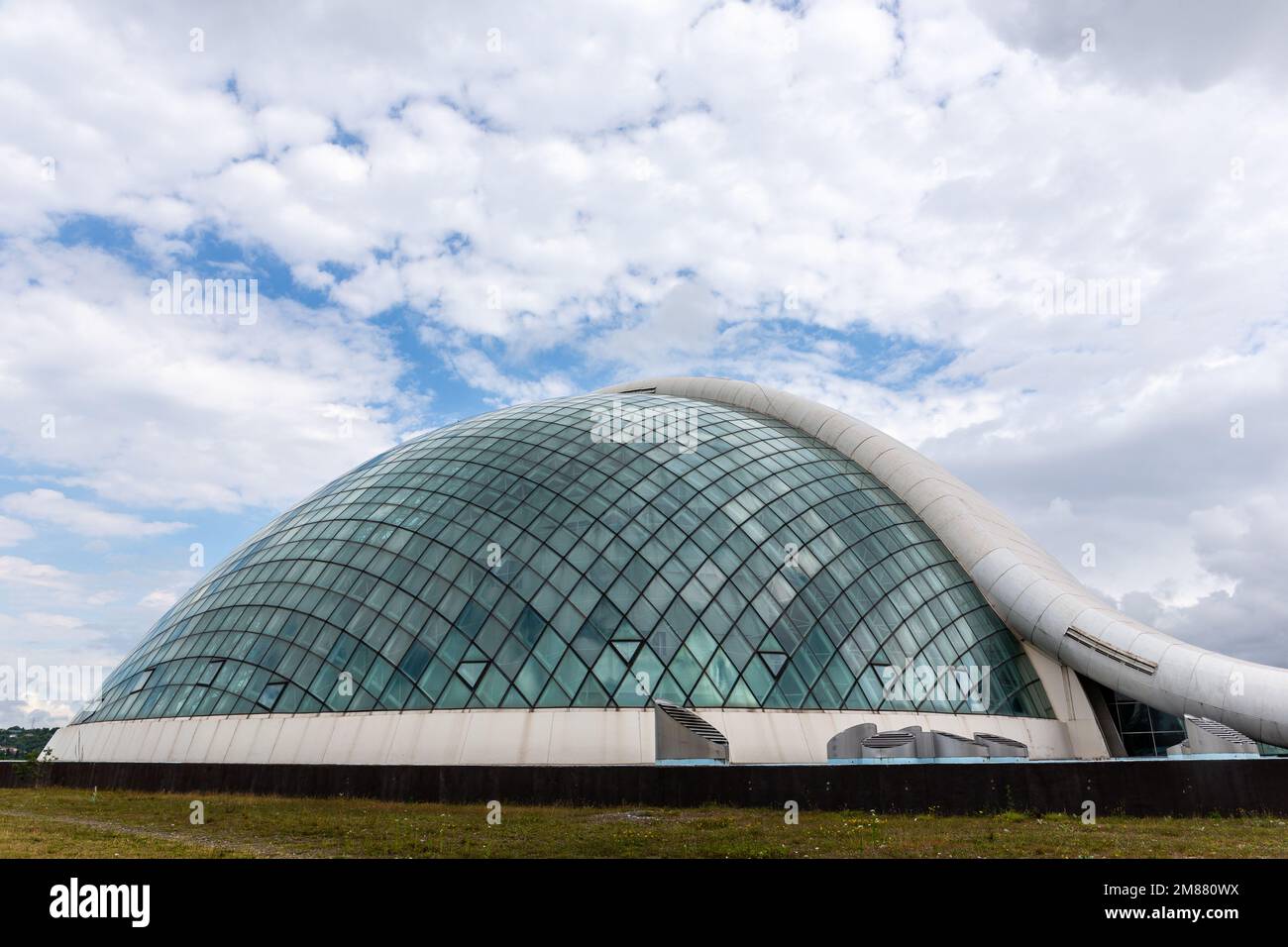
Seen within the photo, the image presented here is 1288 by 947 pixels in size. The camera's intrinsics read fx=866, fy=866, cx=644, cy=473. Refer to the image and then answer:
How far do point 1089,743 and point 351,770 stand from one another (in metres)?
23.1

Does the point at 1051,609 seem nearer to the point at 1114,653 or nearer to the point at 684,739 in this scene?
the point at 1114,653

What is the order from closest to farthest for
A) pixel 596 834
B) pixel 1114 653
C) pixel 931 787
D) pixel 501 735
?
pixel 596 834
pixel 931 787
pixel 501 735
pixel 1114 653

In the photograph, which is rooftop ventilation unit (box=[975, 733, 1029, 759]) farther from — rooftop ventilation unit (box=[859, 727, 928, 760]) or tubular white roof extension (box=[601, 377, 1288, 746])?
tubular white roof extension (box=[601, 377, 1288, 746])

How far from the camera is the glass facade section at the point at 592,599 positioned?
25.6m

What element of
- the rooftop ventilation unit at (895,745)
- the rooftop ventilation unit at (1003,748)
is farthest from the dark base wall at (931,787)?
the rooftop ventilation unit at (1003,748)

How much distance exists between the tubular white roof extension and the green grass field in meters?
8.51

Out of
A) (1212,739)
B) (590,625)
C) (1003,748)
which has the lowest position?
(1212,739)

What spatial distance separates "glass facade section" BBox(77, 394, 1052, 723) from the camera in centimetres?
2558

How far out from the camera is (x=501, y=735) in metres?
23.6

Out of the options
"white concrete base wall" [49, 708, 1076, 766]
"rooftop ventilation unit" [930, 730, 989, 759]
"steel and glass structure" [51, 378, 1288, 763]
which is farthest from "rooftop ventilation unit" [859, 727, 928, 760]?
"steel and glass structure" [51, 378, 1288, 763]

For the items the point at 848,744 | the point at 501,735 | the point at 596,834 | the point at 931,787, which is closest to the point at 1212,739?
the point at 848,744

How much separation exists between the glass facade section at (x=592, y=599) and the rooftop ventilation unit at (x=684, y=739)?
3.36 ft

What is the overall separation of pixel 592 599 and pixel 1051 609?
1537cm
